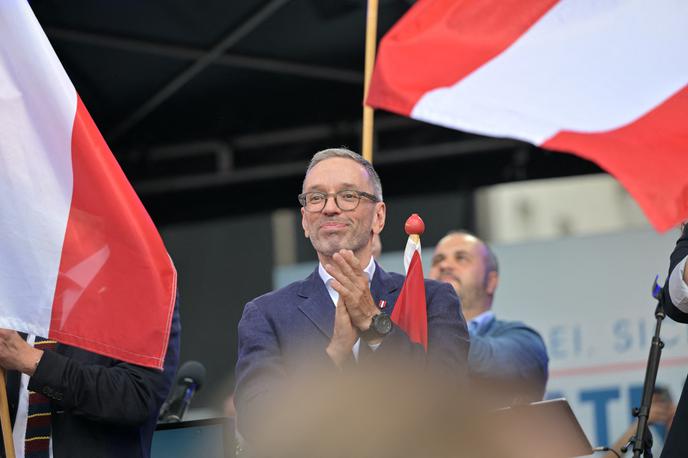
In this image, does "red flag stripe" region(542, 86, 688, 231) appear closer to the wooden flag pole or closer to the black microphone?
the black microphone

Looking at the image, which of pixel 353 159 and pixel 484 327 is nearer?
pixel 353 159

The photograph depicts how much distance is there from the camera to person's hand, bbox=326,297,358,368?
3707 millimetres

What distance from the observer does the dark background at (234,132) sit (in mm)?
8516

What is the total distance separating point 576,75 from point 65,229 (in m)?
2.58

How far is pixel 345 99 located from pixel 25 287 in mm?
5457

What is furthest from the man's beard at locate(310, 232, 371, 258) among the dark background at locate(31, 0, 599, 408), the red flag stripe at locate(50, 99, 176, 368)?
the dark background at locate(31, 0, 599, 408)

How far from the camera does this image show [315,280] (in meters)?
4.39

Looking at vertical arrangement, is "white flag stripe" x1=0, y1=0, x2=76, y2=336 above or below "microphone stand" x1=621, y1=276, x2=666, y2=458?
above

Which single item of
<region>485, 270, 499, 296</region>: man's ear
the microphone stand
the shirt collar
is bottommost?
the microphone stand

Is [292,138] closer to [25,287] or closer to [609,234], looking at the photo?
[609,234]

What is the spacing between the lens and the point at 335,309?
4.26 m

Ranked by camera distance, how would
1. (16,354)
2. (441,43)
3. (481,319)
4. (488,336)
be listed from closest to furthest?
(16,354), (441,43), (488,336), (481,319)

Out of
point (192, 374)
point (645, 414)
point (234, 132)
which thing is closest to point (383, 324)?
point (645, 414)

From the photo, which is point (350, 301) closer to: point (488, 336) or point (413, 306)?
point (413, 306)
